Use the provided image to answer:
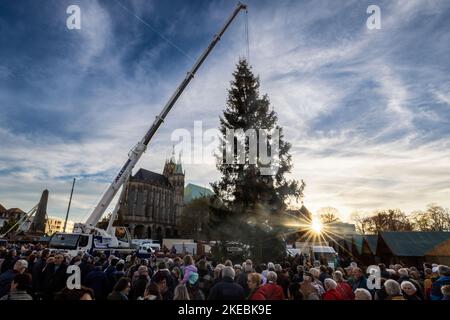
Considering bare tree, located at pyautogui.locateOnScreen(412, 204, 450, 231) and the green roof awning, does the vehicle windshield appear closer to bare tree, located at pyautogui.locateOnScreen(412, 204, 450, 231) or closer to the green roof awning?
the green roof awning

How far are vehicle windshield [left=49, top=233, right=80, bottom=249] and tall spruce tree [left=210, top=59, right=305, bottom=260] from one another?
9.03m

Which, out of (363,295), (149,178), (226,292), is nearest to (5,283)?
(226,292)

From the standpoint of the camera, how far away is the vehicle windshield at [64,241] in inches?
628

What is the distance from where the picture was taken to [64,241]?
1616cm

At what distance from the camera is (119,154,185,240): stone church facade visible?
8350cm

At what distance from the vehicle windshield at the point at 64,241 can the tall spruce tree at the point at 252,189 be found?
9025mm

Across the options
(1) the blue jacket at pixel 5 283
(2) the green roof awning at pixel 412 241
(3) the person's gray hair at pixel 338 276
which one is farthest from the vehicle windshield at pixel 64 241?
(2) the green roof awning at pixel 412 241

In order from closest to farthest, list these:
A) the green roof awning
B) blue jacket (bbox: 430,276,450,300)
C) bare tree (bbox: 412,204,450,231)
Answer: blue jacket (bbox: 430,276,450,300) → the green roof awning → bare tree (bbox: 412,204,450,231)

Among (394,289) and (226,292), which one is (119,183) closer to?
(226,292)

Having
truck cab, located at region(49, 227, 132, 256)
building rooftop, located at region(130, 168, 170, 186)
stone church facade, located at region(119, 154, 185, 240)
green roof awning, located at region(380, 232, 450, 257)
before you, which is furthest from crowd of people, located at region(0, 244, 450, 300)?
building rooftop, located at region(130, 168, 170, 186)

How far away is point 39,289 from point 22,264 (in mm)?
2091

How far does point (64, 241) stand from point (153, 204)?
76.5 m

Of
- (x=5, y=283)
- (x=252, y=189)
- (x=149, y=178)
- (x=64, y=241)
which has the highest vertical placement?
(x=149, y=178)
